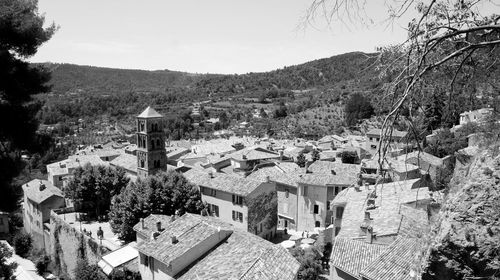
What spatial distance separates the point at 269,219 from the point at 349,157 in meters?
24.5

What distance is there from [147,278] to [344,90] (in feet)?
367

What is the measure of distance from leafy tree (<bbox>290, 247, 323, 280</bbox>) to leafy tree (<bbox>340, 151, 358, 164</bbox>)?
105ft

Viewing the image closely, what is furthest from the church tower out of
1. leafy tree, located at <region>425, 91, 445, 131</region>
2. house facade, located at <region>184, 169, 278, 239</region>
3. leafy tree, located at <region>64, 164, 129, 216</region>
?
leafy tree, located at <region>425, 91, 445, 131</region>

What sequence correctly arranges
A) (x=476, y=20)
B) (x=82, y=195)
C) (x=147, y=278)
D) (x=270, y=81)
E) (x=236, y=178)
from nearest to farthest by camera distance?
(x=476, y=20) → (x=147, y=278) → (x=236, y=178) → (x=82, y=195) → (x=270, y=81)

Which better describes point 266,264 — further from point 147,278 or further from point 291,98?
point 291,98

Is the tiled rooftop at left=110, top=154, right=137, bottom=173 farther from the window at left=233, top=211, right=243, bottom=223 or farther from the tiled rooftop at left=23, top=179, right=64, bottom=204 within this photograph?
the window at left=233, top=211, right=243, bottom=223

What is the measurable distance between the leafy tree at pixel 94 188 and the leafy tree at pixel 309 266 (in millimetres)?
23394

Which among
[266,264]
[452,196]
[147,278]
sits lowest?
[147,278]

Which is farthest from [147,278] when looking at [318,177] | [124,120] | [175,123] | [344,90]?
[124,120]

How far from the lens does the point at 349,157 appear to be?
54812mm

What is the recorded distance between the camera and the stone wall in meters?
29.4

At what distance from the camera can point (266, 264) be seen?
60.5 ft

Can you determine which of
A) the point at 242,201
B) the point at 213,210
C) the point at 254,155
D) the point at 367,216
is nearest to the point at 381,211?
the point at 367,216

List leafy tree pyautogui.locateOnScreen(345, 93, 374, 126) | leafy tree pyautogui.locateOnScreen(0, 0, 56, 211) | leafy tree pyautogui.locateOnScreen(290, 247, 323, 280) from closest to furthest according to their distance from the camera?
leafy tree pyautogui.locateOnScreen(0, 0, 56, 211) → leafy tree pyautogui.locateOnScreen(290, 247, 323, 280) → leafy tree pyautogui.locateOnScreen(345, 93, 374, 126)
